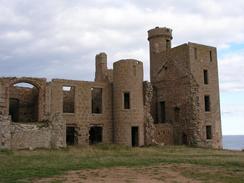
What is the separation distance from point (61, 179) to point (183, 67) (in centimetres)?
2084

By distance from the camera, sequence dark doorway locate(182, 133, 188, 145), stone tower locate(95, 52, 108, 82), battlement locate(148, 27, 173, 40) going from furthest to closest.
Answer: battlement locate(148, 27, 173, 40), stone tower locate(95, 52, 108, 82), dark doorway locate(182, 133, 188, 145)

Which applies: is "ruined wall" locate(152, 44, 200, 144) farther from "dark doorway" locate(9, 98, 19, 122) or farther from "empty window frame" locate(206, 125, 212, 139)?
"dark doorway" locate(9, 98, 19, 122)

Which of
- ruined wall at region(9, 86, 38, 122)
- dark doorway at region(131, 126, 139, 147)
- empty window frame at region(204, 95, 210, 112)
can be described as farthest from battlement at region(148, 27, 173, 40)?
ruined wall at region(9, 86, 38, 122)

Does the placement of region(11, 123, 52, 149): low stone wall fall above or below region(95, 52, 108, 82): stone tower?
below

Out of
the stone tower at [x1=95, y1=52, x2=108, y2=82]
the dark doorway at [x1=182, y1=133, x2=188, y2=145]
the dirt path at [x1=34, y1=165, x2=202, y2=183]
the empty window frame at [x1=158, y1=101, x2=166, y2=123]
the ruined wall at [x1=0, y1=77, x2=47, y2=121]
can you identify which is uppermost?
the stone tower at [x1=95, y1=52, x2=108, y2=82]

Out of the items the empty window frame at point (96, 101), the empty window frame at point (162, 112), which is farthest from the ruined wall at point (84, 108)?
the empty window frame at point (162, 112)

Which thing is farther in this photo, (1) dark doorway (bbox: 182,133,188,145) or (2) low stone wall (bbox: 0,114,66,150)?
(1) dark doorway (bbox: 182,133,188,145)

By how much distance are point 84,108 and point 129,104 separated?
3.51m

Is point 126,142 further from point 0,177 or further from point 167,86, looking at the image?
point 0,177

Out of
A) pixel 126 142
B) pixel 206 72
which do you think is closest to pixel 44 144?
pixel 126 142

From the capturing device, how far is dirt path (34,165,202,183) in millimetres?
11188

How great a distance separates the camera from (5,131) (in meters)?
20.5

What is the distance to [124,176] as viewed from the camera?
39.3ft

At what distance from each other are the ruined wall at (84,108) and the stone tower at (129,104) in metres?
0.63
